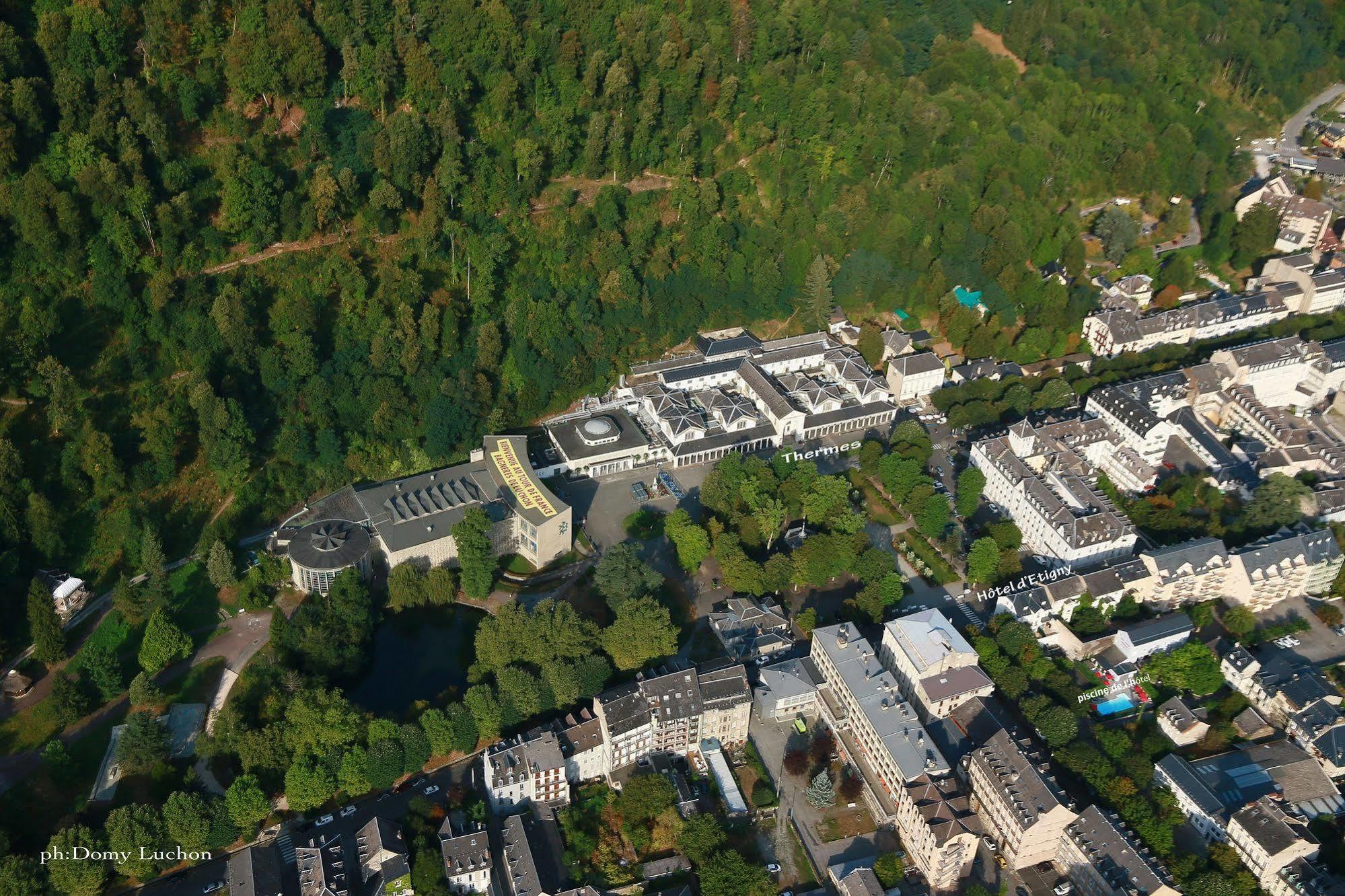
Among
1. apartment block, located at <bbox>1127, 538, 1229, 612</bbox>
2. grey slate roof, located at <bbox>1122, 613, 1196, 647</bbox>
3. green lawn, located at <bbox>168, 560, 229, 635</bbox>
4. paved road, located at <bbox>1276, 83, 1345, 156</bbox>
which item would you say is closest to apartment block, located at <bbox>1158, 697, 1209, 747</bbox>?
grey slate roof, located at <bbox>1122, 613, 1196, 647</bbox>

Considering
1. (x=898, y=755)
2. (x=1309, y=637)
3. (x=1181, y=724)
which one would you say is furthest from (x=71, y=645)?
(x=1309, y=637)

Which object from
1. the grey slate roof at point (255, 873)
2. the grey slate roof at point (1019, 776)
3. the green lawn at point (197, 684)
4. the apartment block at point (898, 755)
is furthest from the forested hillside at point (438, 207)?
the grey slate roof at point (1019, 776)

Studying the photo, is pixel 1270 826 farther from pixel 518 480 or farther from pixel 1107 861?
pixel 518 480

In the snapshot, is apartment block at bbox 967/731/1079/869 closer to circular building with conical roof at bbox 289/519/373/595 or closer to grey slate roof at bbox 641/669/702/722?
grey slate roof at bbox 641/669/702/722

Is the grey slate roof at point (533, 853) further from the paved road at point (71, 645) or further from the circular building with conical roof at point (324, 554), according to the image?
the paved road at point (71, 645)

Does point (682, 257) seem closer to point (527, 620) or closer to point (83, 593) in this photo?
point (527, 620)

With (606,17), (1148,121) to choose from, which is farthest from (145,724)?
(1148,121)
